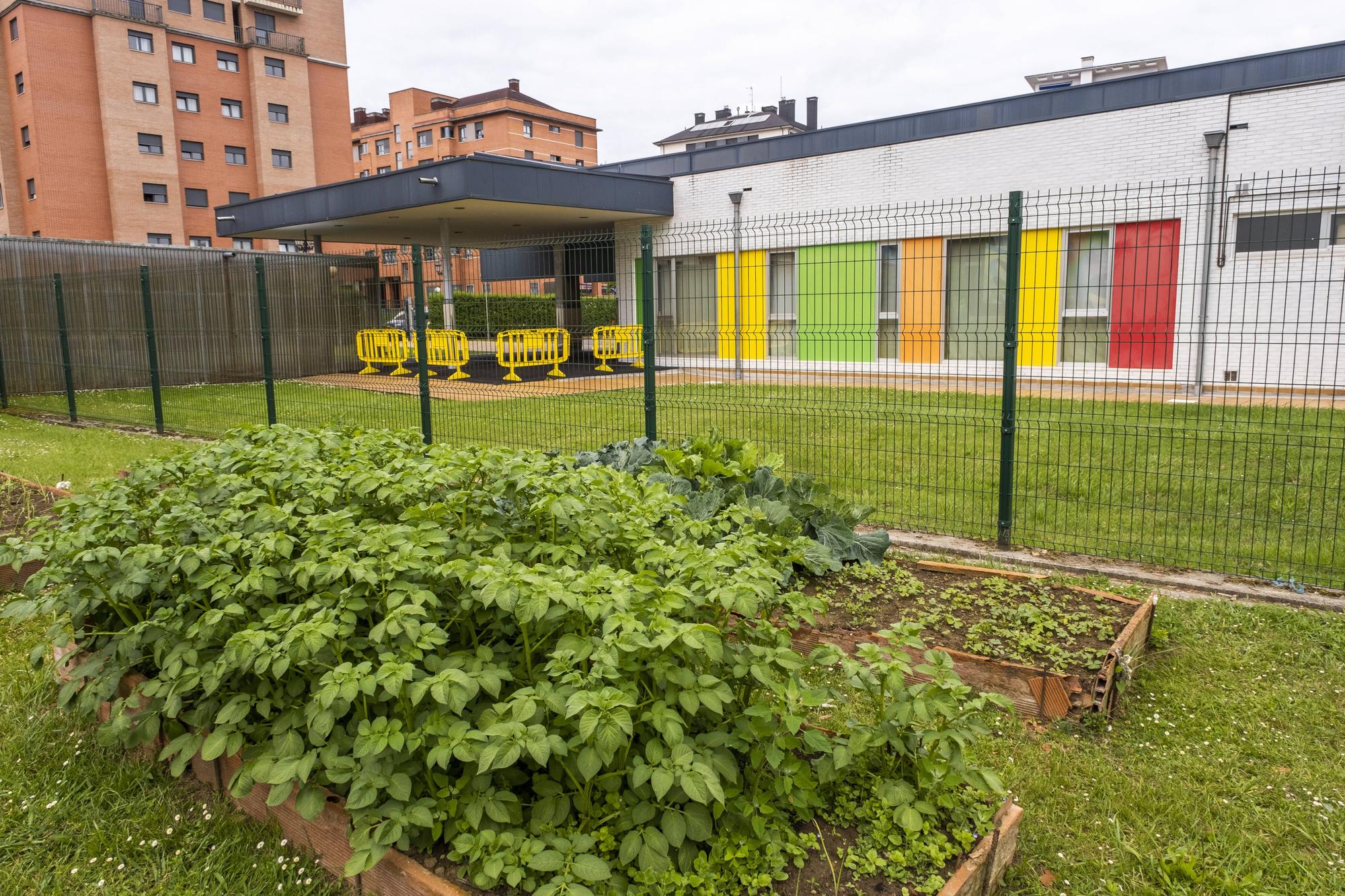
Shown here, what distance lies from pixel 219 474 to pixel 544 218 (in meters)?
17.0

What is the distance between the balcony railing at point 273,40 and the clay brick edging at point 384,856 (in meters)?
55.6

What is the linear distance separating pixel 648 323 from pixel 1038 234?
7.44 metres

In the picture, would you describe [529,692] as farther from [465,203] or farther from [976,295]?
[465,203]

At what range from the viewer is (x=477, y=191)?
15539 millimetres

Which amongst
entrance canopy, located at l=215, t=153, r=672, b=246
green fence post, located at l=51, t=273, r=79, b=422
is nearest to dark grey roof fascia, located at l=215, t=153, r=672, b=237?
entrance canopy, located at l=215, t=153, r=672, b=246

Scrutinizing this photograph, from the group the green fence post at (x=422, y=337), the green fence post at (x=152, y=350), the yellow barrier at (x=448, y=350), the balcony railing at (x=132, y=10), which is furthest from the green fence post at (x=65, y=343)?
the balcony railing at (x=132, y=10)

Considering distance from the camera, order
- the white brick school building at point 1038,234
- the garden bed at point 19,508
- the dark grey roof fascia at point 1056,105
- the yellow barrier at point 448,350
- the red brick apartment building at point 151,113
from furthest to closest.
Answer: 1. the red brick apartment building at point 151,113
2. the dark grey roof fascia at point 1056,105
3. the yellow barrier at point 448,350
4. the white brick school building at point 1038,234
5. the garden bed at point 19,508

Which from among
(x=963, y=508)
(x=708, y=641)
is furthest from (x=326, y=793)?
(x=963, y=508)

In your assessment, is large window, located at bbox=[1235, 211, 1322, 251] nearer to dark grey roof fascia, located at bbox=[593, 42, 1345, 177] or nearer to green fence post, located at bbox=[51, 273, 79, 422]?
dark grey roof fascia, located at bbox=[593, 42, 1345, 177]

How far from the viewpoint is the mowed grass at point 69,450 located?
313 inches

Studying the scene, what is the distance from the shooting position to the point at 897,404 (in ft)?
28.5

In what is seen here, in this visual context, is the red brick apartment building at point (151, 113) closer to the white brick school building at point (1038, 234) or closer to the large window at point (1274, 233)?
the white brick school building at point (1038, 234)

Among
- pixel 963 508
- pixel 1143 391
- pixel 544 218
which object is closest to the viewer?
pixel 963 508

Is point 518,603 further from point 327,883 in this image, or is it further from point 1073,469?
point 1073,469
